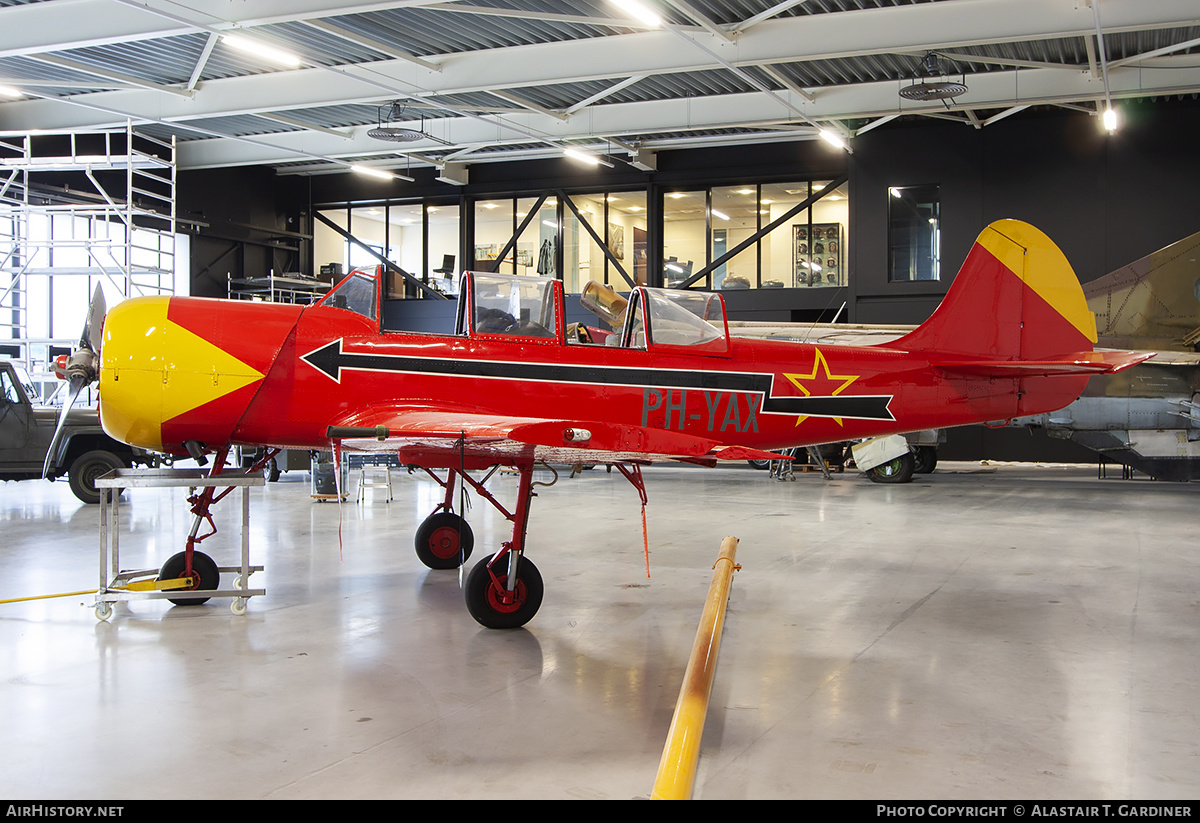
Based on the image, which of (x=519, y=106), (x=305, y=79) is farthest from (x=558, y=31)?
(x=305, y=79)

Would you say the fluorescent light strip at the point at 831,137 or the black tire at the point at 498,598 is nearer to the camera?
the black tire at the point at 498,598

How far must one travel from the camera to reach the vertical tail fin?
7.82 meters

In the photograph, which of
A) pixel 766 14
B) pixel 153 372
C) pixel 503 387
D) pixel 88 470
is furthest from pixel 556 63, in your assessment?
pixel 153 372

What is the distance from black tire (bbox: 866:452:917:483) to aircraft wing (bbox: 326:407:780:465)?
11256 mm

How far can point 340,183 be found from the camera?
26250 millimetres

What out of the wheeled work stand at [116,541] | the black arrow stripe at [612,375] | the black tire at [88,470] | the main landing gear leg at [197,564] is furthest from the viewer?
the black tire at [88,470]

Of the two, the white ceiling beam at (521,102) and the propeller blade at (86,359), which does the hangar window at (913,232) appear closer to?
the white ceiling beam at (521,102)

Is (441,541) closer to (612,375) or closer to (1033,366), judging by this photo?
(612,375)

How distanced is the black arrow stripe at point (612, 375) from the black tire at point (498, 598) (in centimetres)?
135

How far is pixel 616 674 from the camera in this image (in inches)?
178

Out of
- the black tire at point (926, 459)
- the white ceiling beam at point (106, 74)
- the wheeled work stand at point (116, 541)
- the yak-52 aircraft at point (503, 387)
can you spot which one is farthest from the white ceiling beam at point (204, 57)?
the black tire at point (926, 459)

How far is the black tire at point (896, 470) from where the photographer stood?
15203 mm

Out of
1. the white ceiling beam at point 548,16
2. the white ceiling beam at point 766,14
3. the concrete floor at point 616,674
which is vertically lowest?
the concrete floor at point 616,674

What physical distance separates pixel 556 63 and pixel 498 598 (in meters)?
10.7
